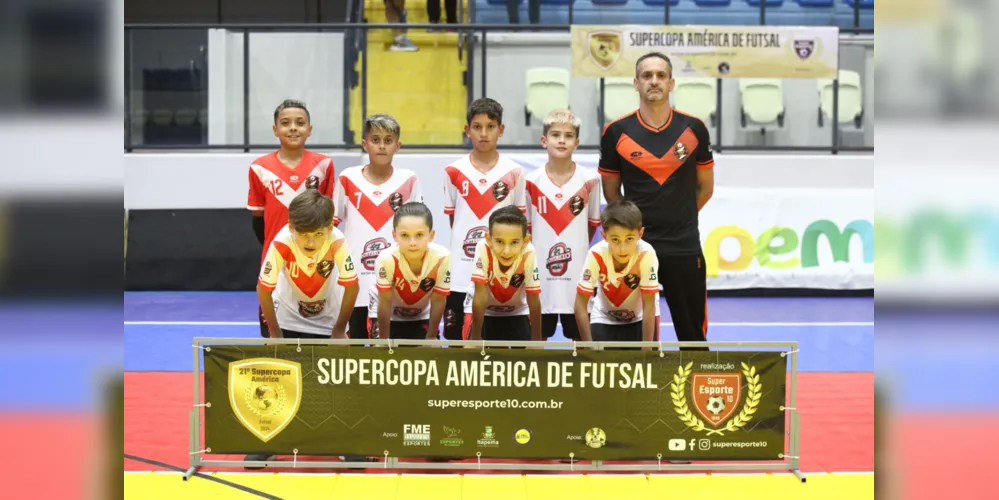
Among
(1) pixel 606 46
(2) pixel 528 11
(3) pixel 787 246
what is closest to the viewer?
(3) pixel 787 246

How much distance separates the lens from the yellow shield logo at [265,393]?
4539mm

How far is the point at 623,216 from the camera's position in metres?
4.96

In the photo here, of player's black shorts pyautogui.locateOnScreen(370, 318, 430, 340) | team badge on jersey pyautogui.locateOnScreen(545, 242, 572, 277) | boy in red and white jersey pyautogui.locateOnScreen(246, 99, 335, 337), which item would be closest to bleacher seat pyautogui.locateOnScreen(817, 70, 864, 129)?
team badge on jersey pyautogui.locateOnScreen(545, 242, 572, 277)

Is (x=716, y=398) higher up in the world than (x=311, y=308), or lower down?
lower down

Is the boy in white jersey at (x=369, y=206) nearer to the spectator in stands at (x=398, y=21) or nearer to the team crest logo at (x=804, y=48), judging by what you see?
the spectator in stands at (x=398, y=21)

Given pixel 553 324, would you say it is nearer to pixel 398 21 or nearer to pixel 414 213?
pixel 414 213

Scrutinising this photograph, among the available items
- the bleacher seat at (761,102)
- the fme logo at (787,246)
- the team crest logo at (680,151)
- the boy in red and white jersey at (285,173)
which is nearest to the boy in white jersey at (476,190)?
the boy in red and white jersey at (285,173)

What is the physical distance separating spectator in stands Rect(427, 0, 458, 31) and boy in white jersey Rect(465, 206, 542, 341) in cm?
754

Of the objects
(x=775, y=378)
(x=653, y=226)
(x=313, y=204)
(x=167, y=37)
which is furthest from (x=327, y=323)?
(x=167, y=37)

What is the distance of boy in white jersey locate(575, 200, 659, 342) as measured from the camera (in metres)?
4.98

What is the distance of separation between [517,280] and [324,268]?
1042mm

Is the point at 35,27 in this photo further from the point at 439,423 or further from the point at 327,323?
the point at 327,323

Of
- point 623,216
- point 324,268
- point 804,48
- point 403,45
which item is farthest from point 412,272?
point 804,48

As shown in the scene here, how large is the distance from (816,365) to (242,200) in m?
6.81
